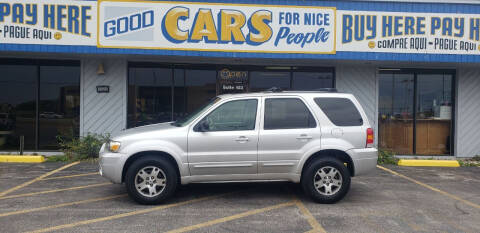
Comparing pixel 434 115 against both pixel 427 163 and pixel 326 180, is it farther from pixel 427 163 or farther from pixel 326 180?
pixel 326 180

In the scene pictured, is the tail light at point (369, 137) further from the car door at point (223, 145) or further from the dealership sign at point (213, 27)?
the dealership sign at point (213, 27)

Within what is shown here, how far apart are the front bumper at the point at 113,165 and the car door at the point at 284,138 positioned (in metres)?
2.24

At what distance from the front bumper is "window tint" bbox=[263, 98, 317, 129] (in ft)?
7.86

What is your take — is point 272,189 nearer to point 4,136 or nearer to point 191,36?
point 191,36

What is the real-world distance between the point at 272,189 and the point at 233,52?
14.1 ft

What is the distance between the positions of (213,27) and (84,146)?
4.95m

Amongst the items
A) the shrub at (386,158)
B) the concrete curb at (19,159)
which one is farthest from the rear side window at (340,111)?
the concrete curb at (19,159)

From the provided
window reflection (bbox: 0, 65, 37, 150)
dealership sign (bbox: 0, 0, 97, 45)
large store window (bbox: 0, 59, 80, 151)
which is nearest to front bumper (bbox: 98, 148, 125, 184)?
dealership sign (bbox: 0, 0, 97, 45)

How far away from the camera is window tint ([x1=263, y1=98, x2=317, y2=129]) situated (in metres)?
6.05

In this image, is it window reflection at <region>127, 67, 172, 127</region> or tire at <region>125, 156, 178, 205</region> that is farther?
window reflection at <region>127, 67, 172, 127</region>

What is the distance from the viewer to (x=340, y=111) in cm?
622

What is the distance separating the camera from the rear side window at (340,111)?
243 inches

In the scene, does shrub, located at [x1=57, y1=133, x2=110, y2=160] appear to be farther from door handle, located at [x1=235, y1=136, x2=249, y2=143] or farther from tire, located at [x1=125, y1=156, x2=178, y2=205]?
door handle, located at [x1=235, y1=136, x2=249, y2=143]

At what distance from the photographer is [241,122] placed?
19.8 feet
